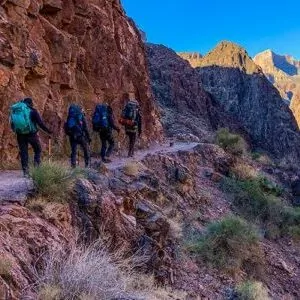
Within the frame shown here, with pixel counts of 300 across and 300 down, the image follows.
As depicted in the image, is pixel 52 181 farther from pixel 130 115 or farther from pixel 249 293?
pixel 130 115

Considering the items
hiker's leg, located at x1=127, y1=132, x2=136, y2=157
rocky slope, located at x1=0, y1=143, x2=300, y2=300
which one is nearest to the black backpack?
hiker's leg, located at x1=127, y1=132, x2=136, y2=157

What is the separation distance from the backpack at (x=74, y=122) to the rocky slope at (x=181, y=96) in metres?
25.0

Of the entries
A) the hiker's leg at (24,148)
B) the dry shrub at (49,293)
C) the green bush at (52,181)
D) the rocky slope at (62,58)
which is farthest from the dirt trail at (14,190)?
the rocky slope at (62,58)

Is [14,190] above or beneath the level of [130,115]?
beneath

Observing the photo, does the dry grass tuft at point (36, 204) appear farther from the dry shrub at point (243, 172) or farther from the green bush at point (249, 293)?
the dry shrub at point (243, 172)

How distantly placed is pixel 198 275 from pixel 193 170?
31.1 ft

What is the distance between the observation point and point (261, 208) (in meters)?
17.5

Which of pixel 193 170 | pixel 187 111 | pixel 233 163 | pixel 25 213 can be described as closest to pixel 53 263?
pixel 25 213

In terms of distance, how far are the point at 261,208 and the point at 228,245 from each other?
5809 millimetres

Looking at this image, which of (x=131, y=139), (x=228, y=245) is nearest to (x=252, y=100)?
(x=131, y=139)

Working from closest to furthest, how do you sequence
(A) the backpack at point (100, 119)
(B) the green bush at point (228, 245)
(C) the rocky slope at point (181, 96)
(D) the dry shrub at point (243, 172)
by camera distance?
(B) the green bush at point (228, 245) → (A) the backpack at point (100, 119) → (D) the dry shrub at point (243, 172) → (C) the rocky slope at point (181, 96)

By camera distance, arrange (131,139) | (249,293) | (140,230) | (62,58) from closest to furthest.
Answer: (249,293), (140,230), (62,58), (131,139)

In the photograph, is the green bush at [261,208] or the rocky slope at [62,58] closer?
the rocky slope at [62,58]

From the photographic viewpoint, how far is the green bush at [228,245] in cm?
1151
